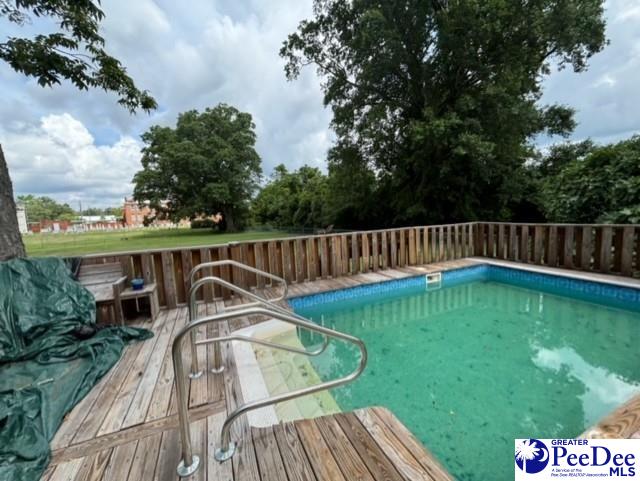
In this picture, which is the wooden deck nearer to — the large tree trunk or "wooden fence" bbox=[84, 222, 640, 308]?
"wooden fence" bbox=[84, 222, 640, 308]

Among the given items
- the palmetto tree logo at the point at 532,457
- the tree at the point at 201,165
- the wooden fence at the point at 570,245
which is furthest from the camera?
the tree at the point at 201,165

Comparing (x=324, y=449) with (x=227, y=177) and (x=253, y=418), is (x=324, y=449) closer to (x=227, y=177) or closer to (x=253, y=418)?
(x=253, y=418)

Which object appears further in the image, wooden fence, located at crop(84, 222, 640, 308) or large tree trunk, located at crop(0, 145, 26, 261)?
wooden fence, located at crop(84, 222, 640, 308)

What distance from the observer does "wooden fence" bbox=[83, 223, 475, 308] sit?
402 cm

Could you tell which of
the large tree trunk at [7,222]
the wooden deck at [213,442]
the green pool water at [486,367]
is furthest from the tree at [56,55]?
the green pool water at [486,367]

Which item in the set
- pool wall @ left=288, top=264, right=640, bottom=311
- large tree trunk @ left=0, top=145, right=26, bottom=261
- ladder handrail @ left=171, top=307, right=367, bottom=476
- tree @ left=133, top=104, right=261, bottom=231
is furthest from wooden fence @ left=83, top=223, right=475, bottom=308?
tree @ left=133, top=104, right=261, bottom=231

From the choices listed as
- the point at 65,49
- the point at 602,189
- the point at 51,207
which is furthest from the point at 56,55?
the point at 51,207

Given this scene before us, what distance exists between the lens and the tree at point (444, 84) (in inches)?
318

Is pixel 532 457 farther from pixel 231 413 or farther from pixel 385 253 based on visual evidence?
pixel 385 253

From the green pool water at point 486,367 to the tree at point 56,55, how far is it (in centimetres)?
392

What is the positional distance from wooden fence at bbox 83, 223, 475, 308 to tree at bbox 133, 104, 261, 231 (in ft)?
64.3

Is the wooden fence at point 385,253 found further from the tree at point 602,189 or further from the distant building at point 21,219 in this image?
the distant building at point 21,219

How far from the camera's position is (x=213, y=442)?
1592mm

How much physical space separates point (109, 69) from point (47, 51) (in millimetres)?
691
